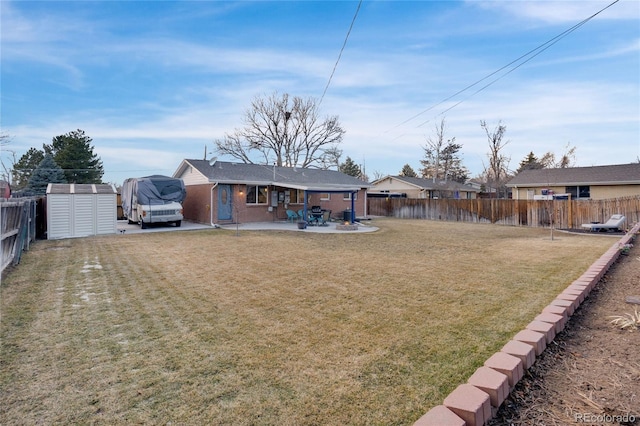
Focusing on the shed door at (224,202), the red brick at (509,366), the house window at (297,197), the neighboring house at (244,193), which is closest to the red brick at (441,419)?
the red brick at (509,366)

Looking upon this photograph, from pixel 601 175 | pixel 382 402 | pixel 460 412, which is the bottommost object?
pixel 382 402

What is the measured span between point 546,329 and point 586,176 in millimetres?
26625

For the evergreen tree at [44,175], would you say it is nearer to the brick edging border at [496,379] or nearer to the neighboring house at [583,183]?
the brick edging border at [496,379]

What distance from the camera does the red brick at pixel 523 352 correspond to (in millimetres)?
2593

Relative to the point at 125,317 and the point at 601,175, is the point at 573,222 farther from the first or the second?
the point at 125,317

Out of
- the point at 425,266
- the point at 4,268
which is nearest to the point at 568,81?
the point at 425,266

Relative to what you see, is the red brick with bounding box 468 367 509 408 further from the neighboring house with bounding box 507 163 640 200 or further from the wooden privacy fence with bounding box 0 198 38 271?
the neighboring house with bounding box 507 163 640 200

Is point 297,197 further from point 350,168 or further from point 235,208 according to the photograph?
point 350,168

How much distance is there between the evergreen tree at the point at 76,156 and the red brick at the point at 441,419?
4053cm

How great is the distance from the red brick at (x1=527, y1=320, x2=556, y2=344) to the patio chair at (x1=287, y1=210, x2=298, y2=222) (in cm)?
1476

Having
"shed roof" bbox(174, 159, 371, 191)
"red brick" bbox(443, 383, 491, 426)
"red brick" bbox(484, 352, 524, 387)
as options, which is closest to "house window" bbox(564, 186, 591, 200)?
"shed roof" bbox(174, 159, 371, 191)

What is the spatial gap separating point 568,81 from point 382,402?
15.7 meters

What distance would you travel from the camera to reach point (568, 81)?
13.1 metres

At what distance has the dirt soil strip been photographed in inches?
82.5
